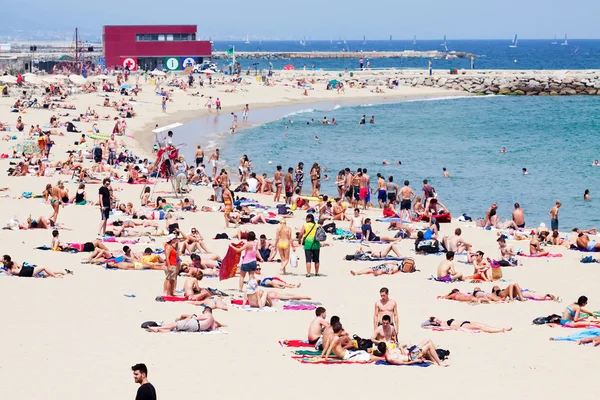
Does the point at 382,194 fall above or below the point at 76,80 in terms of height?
below

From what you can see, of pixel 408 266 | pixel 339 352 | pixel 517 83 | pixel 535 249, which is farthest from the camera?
pixel 517 83

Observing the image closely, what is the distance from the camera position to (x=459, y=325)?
13.2 m

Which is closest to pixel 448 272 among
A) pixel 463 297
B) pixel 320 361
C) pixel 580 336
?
pixel 463 297

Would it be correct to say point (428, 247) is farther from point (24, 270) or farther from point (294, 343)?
A: point (24, 270)

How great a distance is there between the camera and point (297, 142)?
43.3m

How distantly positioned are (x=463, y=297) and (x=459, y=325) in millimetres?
1746

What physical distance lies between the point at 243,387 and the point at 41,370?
2.30 m

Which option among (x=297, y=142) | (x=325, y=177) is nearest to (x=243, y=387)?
(x=325, y=177)

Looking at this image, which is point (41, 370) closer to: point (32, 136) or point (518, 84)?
point (32, 136)

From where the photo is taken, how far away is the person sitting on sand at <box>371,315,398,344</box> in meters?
11.9

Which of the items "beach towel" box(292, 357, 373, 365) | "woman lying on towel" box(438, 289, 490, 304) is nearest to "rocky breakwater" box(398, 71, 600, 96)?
"woman lying on towel" box(438, 289, 490, 304)

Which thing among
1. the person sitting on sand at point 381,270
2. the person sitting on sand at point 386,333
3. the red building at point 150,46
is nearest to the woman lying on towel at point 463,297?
the person sitting on sand at point 381,270

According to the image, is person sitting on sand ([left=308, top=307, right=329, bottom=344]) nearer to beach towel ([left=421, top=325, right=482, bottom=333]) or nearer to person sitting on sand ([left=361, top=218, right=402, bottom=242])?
beach towel ([left=421, top=325, right=482, bottom=333])

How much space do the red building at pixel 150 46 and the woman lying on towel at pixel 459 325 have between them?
66.9 metres
